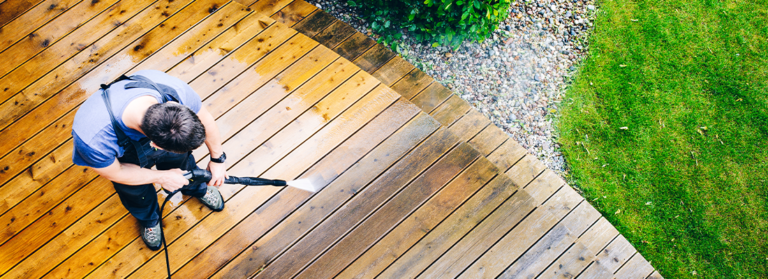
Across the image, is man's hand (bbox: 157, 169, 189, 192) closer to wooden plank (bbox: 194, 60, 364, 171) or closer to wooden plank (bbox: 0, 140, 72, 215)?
wooden plank (bbox: 194, 60, 364, 171)

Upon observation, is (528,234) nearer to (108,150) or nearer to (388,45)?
(388,45)

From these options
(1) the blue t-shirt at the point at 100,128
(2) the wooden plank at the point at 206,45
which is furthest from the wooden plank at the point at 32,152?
(1) the blue t-shirt at the point at 100,128

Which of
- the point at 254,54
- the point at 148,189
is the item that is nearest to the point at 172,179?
the point at 148,189

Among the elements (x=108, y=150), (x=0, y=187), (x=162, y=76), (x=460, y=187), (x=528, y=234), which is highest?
(x=162, y=76)

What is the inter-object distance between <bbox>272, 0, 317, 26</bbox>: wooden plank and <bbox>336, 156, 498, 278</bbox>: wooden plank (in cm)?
172

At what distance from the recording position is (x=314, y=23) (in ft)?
Answer: 10.3

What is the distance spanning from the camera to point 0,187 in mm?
2521

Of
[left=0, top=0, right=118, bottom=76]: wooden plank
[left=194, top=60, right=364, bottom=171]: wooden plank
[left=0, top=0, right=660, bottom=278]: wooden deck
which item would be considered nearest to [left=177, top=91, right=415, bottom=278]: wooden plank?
[left=0, top=0, right=660, bottom=278]: wooden deck

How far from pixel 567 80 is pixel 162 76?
344 centimetres

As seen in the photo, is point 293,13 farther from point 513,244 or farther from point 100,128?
point 513,244

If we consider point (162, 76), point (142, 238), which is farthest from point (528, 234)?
point (142, 238)

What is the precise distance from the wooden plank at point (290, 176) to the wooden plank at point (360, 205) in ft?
0.50

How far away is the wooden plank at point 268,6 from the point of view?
10.2ft

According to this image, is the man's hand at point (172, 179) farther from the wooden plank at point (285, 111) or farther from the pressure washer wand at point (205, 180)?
the wooden plank at point (285, 111)
